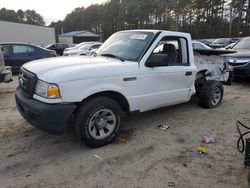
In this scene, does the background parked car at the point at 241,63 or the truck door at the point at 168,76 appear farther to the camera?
the background parked car at the point at 241,63

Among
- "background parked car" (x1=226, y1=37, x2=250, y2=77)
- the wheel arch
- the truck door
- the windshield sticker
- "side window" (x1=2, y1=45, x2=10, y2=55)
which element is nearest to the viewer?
the wheel arch

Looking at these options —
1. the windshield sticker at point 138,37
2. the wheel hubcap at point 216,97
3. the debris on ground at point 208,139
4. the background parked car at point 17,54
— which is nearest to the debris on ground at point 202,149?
the debris on ground at point 208,139

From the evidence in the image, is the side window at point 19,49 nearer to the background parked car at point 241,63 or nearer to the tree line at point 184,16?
the background parked car at point 241,63

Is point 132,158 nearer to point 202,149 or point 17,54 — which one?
point 202,149

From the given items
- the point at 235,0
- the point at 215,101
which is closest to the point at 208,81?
the point at 215,101

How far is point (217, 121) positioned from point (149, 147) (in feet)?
6.51

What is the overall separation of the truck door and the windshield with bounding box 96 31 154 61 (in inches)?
9.1

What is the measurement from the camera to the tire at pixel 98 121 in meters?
3.70

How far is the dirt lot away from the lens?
316cm

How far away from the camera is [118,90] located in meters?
3.97

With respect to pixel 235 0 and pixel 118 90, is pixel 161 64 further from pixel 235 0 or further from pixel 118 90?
pixel 235 0

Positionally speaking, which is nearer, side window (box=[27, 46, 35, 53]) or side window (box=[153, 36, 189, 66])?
side window (box=[153, 36, 189, 66])

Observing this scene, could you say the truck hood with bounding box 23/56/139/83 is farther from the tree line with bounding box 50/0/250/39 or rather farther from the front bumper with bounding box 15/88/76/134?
the tree line with bounding box 50/0/250/39

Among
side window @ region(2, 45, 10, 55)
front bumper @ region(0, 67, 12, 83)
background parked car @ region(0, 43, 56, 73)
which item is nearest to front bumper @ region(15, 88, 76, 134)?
front bumper @ region(0, 67, 12, 83)
